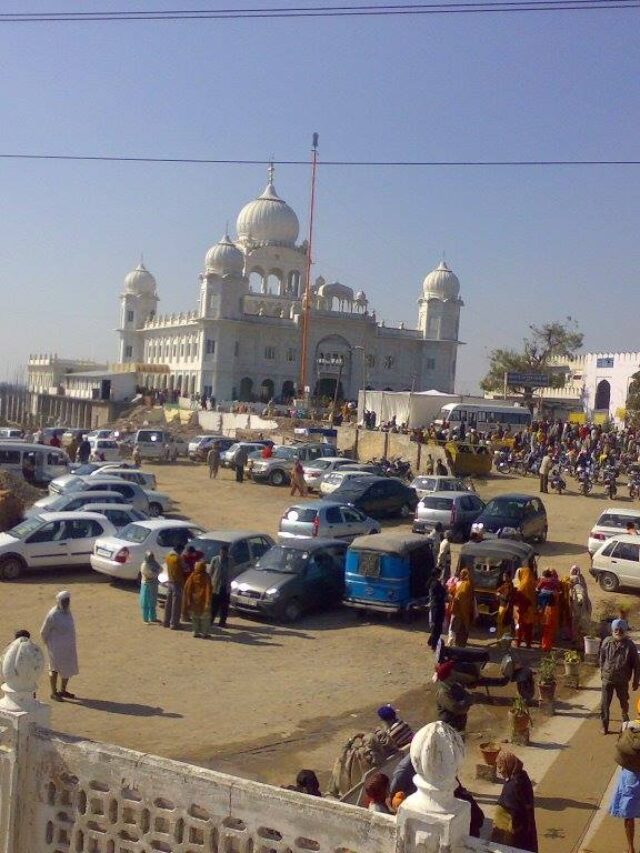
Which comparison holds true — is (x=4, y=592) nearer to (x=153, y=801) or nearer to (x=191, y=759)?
(x=191, y=759)

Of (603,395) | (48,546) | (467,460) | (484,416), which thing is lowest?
(48,546)

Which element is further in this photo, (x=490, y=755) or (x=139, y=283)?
(x=139, y=283)

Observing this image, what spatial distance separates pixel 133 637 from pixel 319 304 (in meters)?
64.5

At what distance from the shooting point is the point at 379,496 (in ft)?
85.0

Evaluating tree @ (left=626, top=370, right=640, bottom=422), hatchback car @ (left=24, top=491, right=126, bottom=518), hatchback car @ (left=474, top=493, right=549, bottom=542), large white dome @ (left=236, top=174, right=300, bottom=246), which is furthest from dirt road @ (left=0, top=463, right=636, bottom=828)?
large white dome @ (left=236, top=174, right=300, bottom=246)

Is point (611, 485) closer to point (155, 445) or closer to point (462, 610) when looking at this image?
point (155, 445)

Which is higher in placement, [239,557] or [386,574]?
[386,574]

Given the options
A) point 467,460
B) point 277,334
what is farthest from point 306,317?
point 467,460

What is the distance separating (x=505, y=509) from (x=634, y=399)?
107 feet

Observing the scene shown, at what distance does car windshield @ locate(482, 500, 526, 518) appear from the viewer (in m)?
22.2

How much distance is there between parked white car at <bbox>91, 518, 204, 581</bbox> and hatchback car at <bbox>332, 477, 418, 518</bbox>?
861 centimetres

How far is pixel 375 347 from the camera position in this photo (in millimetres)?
75125

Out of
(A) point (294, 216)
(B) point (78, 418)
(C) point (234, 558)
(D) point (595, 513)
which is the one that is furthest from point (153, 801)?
(A) point (294, 216)

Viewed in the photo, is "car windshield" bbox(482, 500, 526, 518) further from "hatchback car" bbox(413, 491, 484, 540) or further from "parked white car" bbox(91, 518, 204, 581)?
"parked white car" bbox(91, 518, 204, 581)
